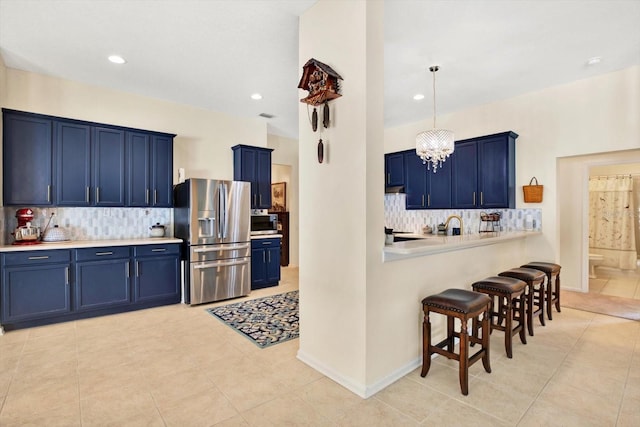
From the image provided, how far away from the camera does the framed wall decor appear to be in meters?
7.50

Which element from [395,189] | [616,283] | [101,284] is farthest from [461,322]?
[616,283]

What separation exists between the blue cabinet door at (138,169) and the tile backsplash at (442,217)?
4.54 m

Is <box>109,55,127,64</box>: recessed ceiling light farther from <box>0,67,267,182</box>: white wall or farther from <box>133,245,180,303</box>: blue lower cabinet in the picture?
<box>133,245,180,303</box>: blue lower cabinet

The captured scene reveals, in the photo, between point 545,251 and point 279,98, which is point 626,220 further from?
point 279,98

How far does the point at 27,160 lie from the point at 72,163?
0.41 meters

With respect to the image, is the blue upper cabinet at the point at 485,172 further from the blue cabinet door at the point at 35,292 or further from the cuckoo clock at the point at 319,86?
the blue cabinet door at the point at 35,292

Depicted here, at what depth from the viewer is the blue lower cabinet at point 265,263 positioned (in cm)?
514

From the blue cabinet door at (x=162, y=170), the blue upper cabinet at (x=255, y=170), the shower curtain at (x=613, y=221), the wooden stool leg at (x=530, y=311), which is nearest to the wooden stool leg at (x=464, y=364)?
the wooden stool leg at (x=530, y=311)

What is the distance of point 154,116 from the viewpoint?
472cm

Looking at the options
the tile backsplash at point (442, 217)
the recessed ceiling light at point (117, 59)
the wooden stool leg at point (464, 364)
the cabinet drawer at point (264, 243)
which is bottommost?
the wooden stool leg at point (464, 364)

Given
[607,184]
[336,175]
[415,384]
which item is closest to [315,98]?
[336,175]

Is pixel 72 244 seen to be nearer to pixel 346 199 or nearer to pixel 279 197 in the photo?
pixel 346 199

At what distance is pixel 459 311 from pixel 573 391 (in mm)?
983

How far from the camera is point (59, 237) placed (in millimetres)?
3924
